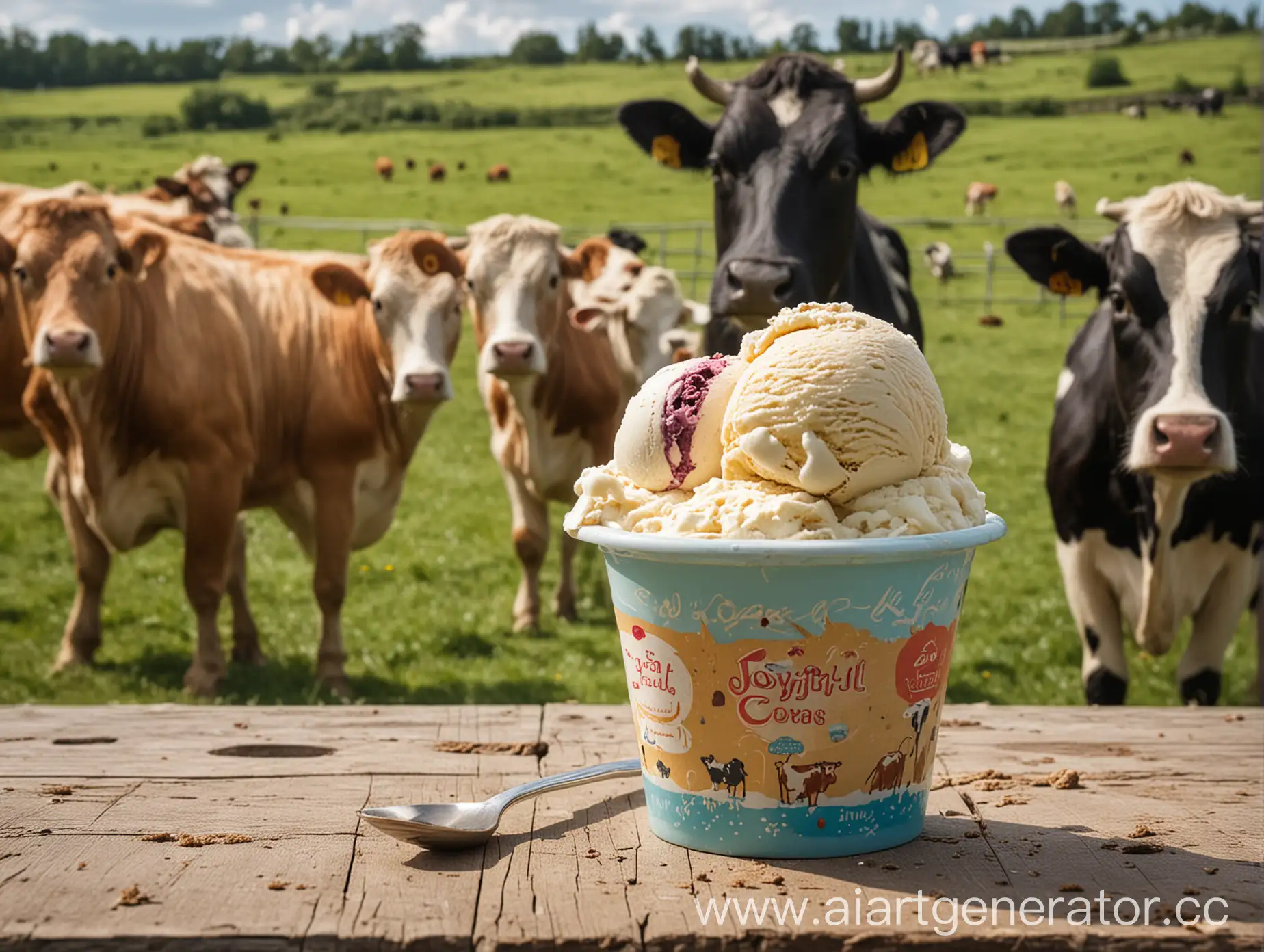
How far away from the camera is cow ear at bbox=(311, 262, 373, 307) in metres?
5.68

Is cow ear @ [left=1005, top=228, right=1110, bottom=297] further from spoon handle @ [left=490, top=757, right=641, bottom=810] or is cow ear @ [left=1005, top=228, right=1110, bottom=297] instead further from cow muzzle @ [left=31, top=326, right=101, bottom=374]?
cow muzzle @ [left=31, top=326, right=101, bottom=374]

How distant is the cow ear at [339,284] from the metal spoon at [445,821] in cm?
383

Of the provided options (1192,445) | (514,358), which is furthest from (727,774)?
(514,358)

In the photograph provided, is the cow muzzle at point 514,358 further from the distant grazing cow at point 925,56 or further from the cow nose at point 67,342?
Result: the distant grazing cow at point 925,56

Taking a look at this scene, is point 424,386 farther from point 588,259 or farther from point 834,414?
point 834,414

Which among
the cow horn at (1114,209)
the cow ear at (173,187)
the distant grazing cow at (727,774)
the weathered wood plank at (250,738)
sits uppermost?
the cow horn at (1114,209)

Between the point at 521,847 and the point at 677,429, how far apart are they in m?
0.66

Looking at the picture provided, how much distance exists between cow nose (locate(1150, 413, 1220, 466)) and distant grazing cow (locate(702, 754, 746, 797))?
2337mm

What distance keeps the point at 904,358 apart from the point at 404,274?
393cm

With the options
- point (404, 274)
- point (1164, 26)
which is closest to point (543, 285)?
point (404, 274)

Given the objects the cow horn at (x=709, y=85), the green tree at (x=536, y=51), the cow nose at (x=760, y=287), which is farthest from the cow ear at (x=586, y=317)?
the green tree at (x=536, y=51)

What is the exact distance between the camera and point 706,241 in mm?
10234

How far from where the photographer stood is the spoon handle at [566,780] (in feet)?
7.15

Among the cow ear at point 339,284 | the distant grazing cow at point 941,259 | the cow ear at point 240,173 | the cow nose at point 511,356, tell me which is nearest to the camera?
the cow ear at point 339,284
